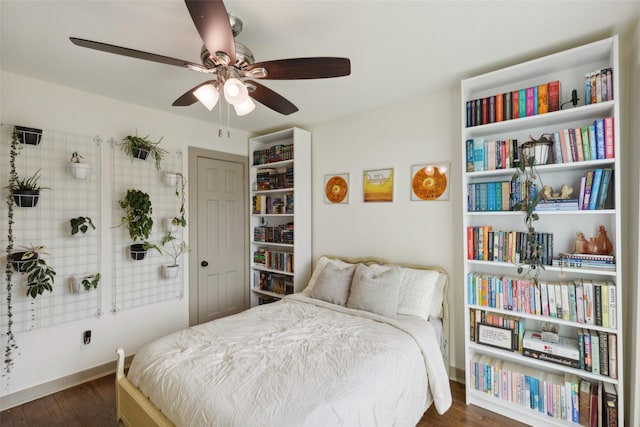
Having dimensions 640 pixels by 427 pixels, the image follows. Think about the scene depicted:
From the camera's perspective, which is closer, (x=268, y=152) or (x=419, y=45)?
(x=419, y=45)

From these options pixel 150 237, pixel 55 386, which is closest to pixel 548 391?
pixel 150 237

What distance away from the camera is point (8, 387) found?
2.23m

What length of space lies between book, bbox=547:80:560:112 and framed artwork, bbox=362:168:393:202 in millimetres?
1283

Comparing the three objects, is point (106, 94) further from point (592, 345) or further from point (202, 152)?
point (592, 345)

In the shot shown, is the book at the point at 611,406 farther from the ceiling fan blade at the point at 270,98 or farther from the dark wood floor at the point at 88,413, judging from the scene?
the ceiling fan blade at the point at 270,98

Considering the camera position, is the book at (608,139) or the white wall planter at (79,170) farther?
the white wall planter at (79,170)

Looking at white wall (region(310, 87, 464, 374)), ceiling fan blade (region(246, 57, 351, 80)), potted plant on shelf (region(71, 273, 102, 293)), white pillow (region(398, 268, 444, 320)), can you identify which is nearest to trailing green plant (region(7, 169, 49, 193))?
potted plant on shelf (region(71, 273, 102, 293))

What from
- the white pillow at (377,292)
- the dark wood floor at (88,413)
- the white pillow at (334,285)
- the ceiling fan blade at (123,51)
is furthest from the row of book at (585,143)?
the ceiling fan blade at (123,51)

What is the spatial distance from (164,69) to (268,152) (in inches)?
63.1

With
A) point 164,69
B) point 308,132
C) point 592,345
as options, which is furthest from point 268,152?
point 592,345

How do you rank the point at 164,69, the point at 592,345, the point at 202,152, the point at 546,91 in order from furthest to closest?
1. the point at 202,152
2. the point at 164,69
3. the point at 546,91
4. the point at 592,345

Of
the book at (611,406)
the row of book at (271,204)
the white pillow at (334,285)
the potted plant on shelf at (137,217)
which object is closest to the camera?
the book at (611,406)

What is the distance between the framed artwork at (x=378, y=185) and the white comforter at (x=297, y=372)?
1200mm

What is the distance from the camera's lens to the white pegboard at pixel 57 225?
227cm
